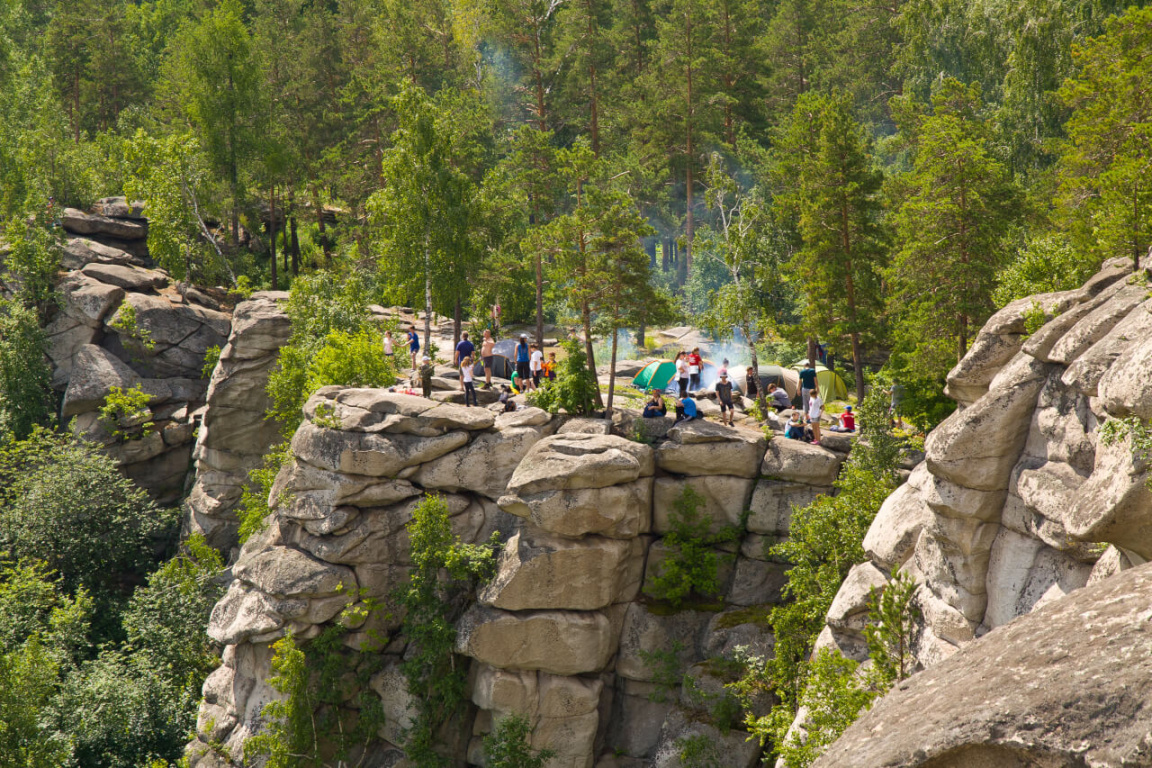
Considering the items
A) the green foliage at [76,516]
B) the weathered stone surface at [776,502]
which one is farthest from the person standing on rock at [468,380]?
the green foliage at [76,516]

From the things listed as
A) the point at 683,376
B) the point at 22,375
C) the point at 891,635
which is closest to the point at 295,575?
the point at 683,376

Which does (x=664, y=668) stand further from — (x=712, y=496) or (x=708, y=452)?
(x=708, y=452)

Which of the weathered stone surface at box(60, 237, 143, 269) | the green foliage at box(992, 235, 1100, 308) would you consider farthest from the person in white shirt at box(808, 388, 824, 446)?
the weathered stone surface at box(60, 237, 143, 269)

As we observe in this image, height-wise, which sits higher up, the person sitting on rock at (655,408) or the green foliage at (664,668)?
the person sitting on rock at (655,408)

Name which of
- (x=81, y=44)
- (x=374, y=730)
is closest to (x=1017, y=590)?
(x=374, y=730)

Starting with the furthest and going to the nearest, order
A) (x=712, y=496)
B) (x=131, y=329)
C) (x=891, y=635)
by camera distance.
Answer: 1. (x=131, y=329)
2. (x=712, y=496)
3. (x=891, y=635)

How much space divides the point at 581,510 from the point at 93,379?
76.8 ft

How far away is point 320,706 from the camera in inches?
995

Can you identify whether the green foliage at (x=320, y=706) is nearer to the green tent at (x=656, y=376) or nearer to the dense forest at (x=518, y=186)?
the dense forest at (x=518, y=186)

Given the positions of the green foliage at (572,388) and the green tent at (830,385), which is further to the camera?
the green tent at (830,385)

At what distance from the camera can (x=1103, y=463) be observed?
558 inches

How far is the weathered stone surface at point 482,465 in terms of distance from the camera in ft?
85.4

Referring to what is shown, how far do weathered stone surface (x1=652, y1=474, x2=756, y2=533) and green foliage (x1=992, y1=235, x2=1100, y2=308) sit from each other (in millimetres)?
8470

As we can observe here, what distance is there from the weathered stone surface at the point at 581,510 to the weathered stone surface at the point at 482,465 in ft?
4.50
